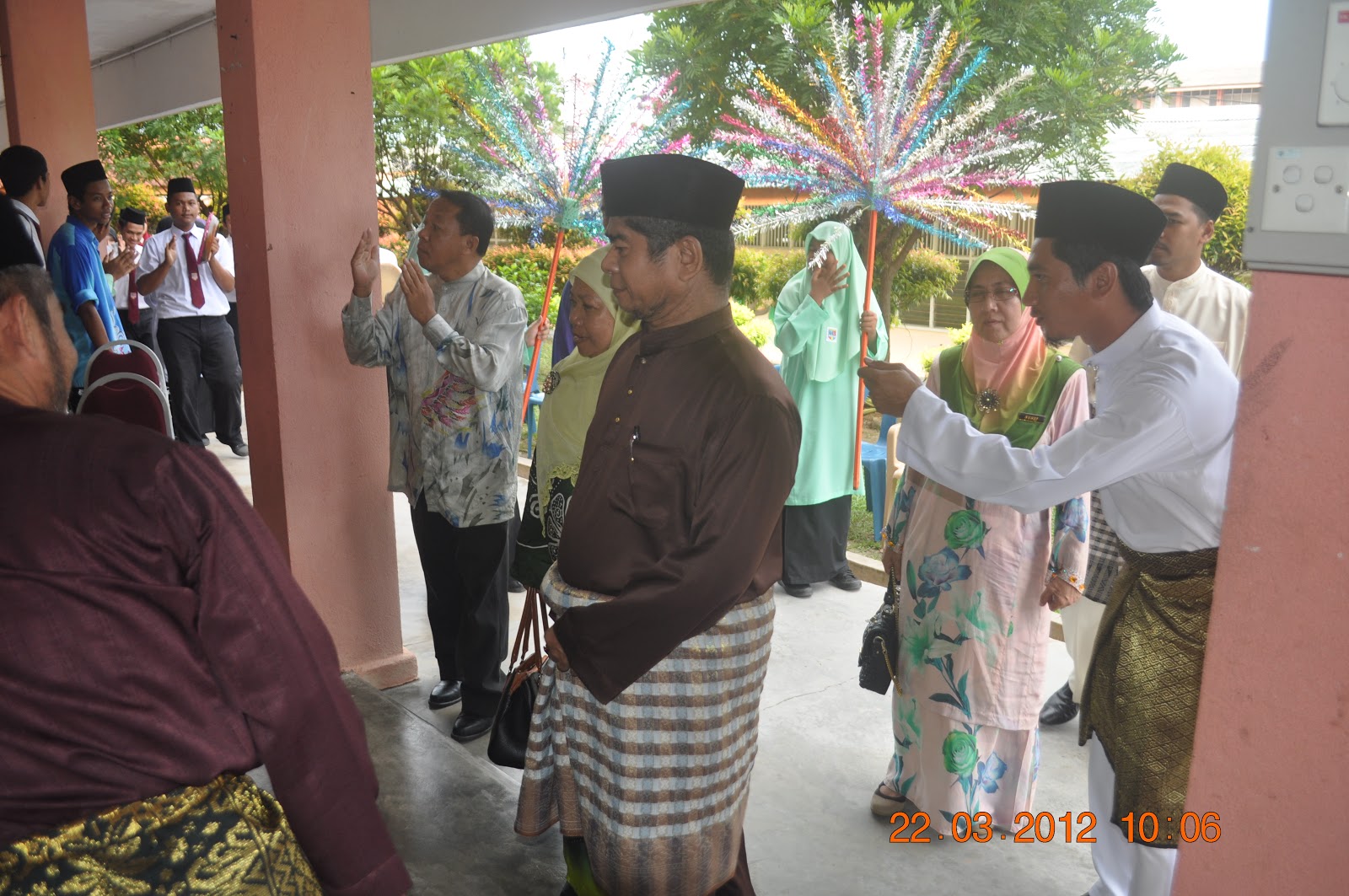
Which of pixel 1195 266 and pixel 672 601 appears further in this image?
pixel 1195 266

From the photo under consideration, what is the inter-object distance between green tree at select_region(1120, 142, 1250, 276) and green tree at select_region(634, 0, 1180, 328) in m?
0.67

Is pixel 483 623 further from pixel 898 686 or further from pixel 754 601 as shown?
pixel 754 601

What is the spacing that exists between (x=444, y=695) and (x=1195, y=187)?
11.0 feet

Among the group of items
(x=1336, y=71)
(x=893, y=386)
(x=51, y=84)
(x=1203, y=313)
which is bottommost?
(x=893, y=386)

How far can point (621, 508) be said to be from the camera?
7.59 feet

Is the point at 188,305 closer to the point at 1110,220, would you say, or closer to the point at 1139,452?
the point at 1110,220

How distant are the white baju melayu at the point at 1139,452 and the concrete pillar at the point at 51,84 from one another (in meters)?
6.77

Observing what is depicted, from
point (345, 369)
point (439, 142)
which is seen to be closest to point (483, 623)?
point (345, 369)

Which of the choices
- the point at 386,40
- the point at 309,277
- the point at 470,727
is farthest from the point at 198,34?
the point at 470,727

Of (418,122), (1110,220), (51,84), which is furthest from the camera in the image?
(418,122)

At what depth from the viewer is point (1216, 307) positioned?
153 inches

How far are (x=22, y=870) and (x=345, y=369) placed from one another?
Answer: 295 centimetres

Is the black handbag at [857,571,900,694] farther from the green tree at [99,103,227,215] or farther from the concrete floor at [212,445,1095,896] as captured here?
the green tree at [99,103,227,215]

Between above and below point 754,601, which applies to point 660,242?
above
